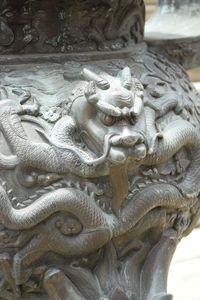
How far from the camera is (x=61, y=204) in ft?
2.87

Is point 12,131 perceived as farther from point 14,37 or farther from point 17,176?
point 14,37

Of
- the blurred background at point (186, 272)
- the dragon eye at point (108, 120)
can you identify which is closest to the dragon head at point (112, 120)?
the dragon eye at point (108, 120)

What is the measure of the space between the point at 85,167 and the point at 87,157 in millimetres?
15

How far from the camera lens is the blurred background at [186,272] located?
5.33 ft

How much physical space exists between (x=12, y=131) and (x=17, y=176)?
0.07 m

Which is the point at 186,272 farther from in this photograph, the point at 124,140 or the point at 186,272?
the point at 124,140

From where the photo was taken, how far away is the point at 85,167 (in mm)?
868

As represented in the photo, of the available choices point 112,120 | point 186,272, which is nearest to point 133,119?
point 112,120

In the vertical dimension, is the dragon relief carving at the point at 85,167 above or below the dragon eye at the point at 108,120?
below

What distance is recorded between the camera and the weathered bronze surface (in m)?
0.87

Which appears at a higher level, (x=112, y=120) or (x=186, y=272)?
(x=112, y=120)

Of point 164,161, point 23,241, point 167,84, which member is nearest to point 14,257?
point 23,241

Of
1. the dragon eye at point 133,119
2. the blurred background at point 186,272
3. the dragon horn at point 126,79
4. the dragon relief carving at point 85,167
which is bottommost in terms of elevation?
the blurred background at point 186,272

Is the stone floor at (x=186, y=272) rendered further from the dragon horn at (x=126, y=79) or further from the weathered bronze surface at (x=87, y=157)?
the dragon horn at (x=126, y=79)
